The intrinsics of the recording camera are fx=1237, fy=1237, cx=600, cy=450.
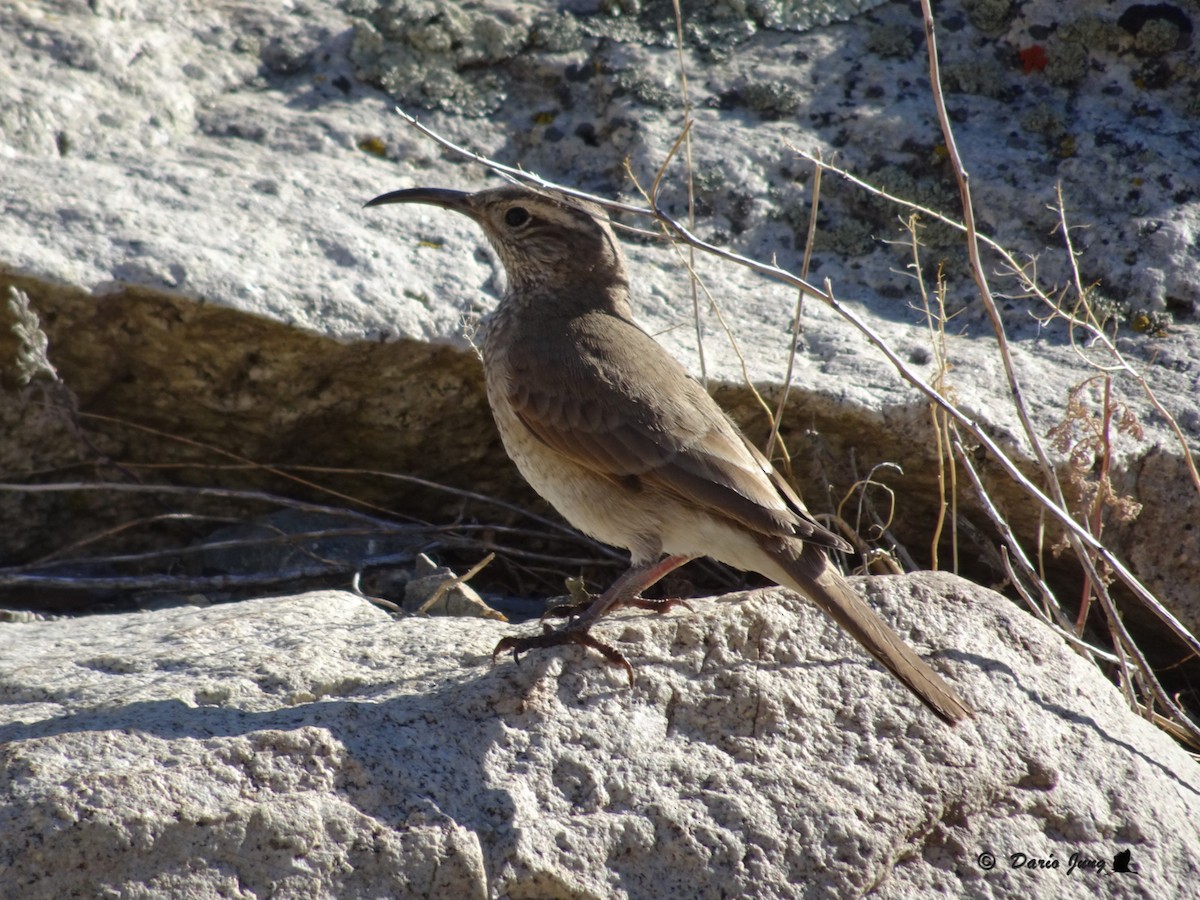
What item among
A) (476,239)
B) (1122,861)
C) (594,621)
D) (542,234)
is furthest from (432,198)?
(1122,861)

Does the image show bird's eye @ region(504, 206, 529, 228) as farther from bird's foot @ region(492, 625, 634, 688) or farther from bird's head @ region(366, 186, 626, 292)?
bird's foot @ region(492, 625, 634, 688)

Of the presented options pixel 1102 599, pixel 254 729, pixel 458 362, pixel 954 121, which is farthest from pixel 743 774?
pixel 954 121

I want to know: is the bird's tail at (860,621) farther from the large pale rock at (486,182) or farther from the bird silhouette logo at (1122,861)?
the large pale rock at (486,182)

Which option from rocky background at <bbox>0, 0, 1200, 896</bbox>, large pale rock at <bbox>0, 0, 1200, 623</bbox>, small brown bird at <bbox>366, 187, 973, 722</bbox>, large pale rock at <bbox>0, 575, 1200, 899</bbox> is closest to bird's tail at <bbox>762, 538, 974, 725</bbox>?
small brown bird at <bbox>366, 187, 973, 722</bbox>

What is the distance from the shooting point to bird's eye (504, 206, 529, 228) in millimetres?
4586

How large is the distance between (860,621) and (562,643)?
81 cm

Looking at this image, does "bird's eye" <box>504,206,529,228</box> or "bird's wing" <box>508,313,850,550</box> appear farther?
"bird's eye" <box>504,206,529,228</box>

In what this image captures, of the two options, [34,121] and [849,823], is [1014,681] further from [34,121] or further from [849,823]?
[34,121]

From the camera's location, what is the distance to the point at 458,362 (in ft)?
15.5

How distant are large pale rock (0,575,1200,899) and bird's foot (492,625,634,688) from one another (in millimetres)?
44

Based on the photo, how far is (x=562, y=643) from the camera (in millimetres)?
3404

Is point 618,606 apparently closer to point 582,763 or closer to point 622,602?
point 622,602

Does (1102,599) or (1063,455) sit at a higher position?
(1063,455)

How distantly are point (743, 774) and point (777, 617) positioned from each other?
580mm
